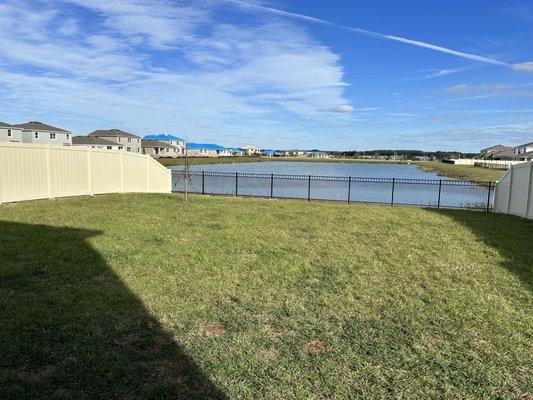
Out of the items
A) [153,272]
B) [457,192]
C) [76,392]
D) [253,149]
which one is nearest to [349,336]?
[76,392]

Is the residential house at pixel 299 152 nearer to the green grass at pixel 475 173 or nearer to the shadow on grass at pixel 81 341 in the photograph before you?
the green grass at pixel 475 173

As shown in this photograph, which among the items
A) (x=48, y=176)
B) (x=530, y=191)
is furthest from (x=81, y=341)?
(x=530, y=191)

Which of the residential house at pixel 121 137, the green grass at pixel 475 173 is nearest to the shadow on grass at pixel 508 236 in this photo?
the green grass at pixel 475 173

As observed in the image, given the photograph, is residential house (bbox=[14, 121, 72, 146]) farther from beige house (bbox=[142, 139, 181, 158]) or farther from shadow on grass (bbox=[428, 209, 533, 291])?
shadow on grass (bbox=[428, 209, 533, 291])

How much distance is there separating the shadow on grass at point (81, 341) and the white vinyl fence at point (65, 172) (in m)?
6.48

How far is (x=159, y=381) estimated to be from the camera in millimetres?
3064

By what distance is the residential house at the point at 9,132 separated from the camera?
51562mm

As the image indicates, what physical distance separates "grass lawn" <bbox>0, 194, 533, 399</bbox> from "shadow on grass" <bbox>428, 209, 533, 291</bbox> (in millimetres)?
61

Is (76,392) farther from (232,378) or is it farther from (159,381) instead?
(232,378)

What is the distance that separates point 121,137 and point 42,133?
64.2 feet

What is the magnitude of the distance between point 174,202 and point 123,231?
5210mm

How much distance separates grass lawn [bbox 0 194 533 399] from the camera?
123 inches

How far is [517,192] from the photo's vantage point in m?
12.8

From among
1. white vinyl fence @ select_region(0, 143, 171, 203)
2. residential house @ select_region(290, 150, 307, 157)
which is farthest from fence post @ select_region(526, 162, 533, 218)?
residential house @ select_region(290, 150, 307, 157)
